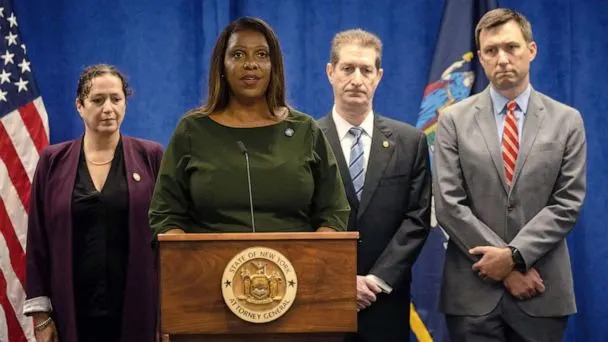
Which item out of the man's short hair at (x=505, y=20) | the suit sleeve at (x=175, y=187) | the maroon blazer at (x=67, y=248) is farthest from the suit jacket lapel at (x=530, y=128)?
the maroon blazer at (x=67, y=248)

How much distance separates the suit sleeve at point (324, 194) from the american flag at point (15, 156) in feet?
7.70

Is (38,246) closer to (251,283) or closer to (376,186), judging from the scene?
(376,186)

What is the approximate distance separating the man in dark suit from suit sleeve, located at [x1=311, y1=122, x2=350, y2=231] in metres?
0.83

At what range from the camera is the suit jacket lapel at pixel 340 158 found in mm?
3725

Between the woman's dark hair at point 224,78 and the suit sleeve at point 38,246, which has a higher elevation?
the woman's dark hair at point 224,78

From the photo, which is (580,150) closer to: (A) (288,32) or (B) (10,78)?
(A) (288,32)

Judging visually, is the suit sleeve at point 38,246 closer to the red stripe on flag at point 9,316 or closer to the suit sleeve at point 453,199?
the red stripe on flag at point 9,316

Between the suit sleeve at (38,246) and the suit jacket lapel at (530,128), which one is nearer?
the suit jacket lapel at (530,128)

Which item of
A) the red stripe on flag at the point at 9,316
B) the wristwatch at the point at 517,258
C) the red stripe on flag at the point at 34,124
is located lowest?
the red stripe on flag at the point at 9,316

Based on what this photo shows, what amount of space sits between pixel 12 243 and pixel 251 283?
2.54 m

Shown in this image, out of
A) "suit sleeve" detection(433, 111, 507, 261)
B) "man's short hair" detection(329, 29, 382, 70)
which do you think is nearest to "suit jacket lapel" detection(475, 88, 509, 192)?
"suit sleeve" detection(433, 111, 507, 261)

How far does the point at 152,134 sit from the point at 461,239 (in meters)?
2.36

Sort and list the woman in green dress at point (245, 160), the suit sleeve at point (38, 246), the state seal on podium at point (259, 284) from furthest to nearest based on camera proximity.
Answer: the suit sleeve at point (38, 246)
the woman in green dress at point (245, 160)
the state seal on podium at point (259, 284)

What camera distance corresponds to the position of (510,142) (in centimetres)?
364
